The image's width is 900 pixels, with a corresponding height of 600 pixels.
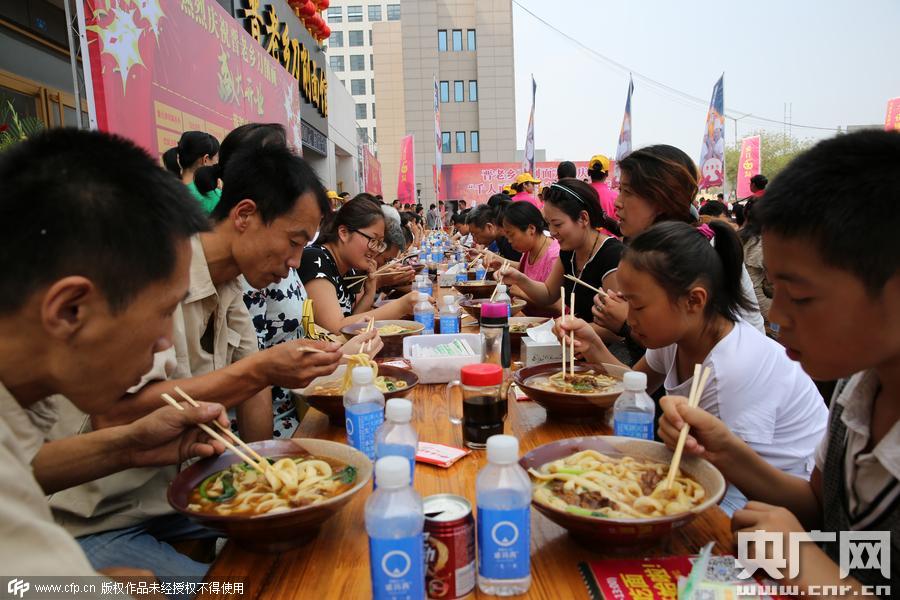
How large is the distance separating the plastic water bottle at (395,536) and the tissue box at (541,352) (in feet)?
5.51

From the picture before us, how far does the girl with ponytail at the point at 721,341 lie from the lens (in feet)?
6.37

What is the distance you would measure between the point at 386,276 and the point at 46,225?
4550mm

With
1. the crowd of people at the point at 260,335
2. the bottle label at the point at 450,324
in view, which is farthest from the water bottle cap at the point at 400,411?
the bottle label at the point at 450,324

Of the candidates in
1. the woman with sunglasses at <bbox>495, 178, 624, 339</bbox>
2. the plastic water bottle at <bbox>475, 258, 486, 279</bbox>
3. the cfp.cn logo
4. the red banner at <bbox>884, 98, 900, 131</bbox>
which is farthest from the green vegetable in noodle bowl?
the red banner at <bbox>884, 98, 900, 131</bbox>

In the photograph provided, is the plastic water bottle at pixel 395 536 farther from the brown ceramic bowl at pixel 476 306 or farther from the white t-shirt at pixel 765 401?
the brown ceramic bowl at pixel 476 306

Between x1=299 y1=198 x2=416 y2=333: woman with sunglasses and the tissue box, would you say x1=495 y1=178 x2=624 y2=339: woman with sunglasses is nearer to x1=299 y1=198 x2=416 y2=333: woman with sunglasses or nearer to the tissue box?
x1=299 y1=198 x2=416 y2=333: woman with sunglasses

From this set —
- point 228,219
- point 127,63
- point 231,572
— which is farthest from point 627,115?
point 231,572

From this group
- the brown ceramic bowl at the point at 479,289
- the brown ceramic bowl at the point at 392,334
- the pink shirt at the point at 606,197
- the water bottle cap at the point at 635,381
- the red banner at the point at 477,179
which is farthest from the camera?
the red banner at the point at 477,179

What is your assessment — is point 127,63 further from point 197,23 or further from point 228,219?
point 228,219

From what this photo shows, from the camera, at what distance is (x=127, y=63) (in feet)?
12.7

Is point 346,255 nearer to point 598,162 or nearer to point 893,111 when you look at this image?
point 598,162

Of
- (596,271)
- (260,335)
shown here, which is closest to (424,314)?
(260,335)

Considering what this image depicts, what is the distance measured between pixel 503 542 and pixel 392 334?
2.31 meters

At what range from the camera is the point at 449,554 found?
3.65 ft
